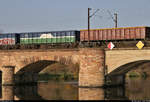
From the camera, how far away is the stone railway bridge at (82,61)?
57469 millimetres

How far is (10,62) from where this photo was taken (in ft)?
228

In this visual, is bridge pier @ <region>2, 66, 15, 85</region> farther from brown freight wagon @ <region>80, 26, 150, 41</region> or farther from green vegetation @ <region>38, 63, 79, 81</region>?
green vegetation @ <region>38, 63, 79, 81</region>

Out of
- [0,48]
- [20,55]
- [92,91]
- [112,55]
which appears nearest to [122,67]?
[112,55]

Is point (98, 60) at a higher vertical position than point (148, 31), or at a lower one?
lower

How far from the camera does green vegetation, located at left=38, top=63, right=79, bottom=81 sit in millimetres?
89713

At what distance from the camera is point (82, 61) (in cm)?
6022

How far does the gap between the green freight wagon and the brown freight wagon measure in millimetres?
1572

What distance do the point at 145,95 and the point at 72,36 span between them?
1900 centimetres

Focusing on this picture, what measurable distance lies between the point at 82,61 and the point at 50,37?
11.4 m

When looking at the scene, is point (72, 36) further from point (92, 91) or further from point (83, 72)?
point (92, 91)

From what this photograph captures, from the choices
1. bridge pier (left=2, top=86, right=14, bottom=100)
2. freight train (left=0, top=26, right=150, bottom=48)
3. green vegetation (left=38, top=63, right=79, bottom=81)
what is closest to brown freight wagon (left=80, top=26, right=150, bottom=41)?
freight train (left=0, top=26, right=150, bottom=48)

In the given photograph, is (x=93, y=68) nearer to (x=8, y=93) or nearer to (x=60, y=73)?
(x=8, y=93)

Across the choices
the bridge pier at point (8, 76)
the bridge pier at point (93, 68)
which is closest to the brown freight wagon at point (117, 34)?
the bridge pier at point (93, 68)

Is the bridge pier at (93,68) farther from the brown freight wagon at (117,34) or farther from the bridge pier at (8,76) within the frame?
the bridge pier at (8,76)
